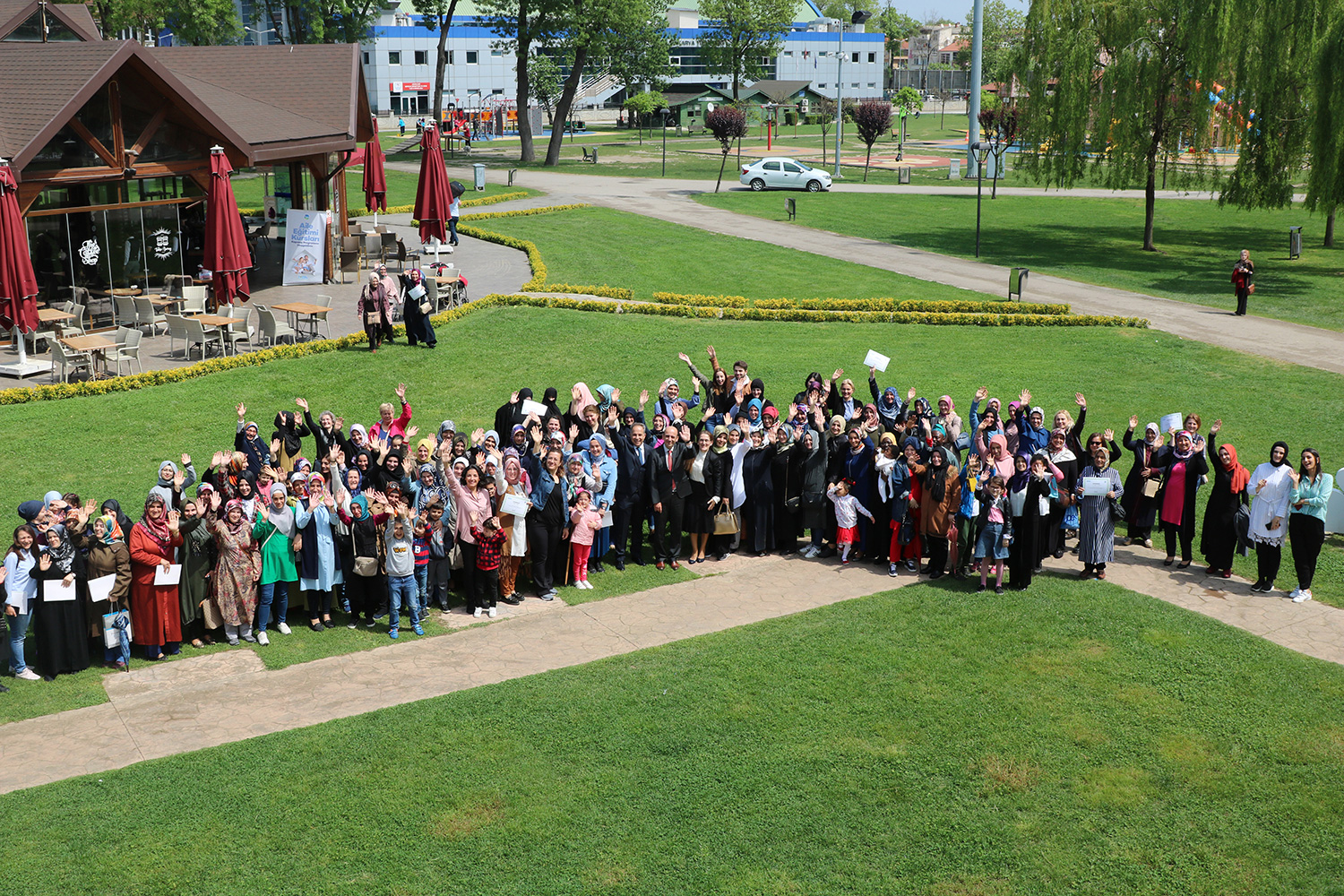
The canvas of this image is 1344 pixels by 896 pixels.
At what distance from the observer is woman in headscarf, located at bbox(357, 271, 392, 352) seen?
20406 mm

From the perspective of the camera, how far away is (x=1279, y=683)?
1047cm

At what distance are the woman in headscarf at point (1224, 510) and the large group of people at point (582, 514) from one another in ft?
0.09

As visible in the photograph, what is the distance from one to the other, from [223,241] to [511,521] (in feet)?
39.9

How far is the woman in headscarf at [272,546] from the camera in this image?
36.6 feet

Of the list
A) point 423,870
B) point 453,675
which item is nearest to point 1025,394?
point 453,675

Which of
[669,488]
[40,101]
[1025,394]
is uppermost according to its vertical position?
[40,101]

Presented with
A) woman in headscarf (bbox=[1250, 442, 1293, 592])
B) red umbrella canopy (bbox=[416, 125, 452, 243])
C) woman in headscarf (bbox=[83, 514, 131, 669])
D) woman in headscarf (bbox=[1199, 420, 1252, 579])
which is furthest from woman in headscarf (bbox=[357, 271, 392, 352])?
woman in headscarf (bbox=[1250, 442, 1293, 592])

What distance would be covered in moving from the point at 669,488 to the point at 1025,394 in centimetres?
470

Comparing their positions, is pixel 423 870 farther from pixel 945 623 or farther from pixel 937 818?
pixel 945 623

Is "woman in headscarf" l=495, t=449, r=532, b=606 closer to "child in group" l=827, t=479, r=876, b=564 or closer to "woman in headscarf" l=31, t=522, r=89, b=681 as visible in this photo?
"child in group" l=827, t=479, r=876, b=564

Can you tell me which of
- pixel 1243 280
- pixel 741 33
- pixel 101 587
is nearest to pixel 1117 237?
pixel 1243 280

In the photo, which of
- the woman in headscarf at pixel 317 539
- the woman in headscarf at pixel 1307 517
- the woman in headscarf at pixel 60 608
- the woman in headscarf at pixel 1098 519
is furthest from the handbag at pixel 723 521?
the woman in headscarf at pixel 60 608

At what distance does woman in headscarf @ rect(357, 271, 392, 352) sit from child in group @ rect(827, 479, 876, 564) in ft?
34.7

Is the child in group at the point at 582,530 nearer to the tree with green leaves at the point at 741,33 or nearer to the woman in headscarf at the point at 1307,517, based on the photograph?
the woman in headscarf at the point at 1307,517
